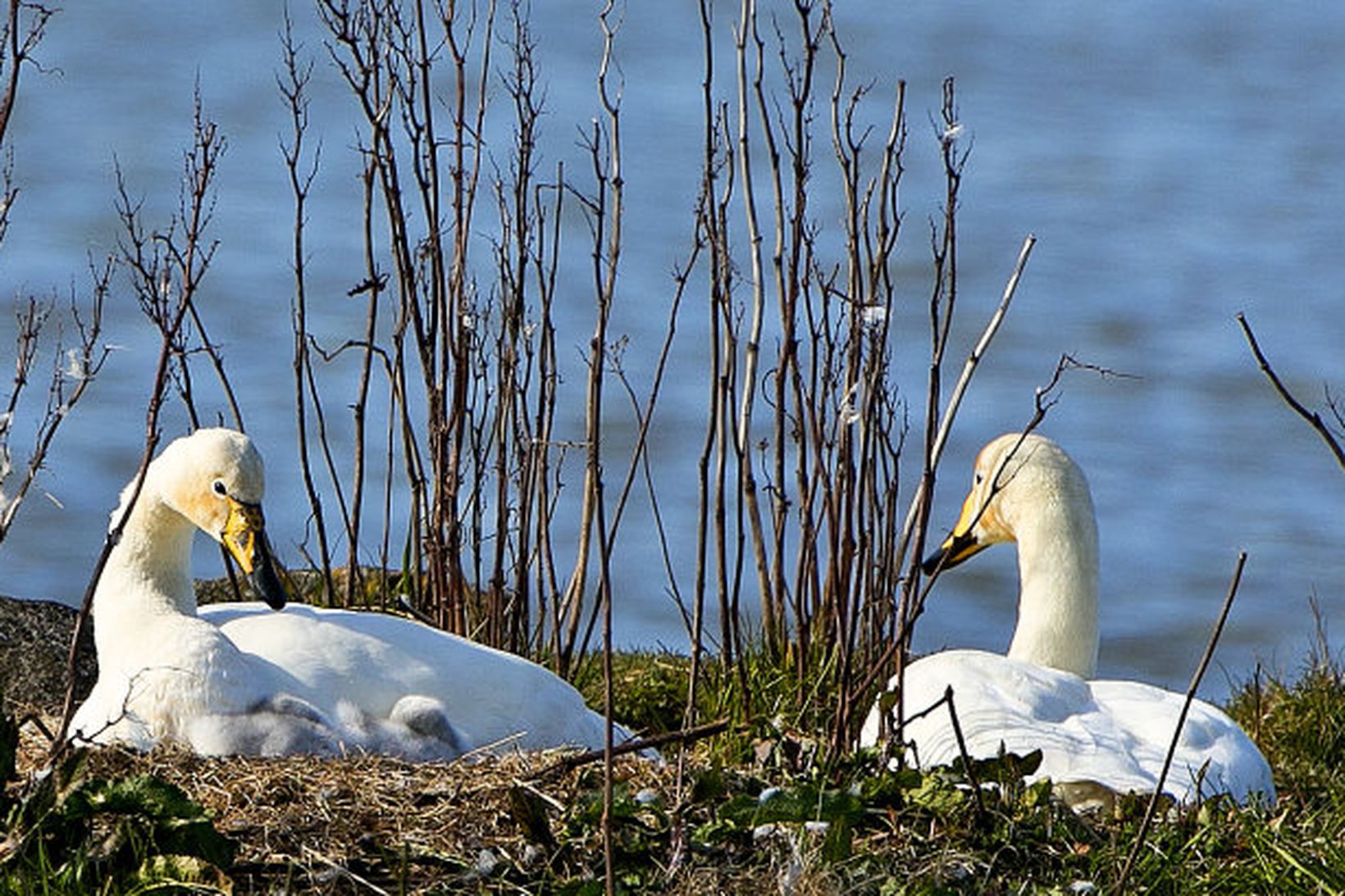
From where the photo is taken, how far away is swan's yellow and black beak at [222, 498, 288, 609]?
669cm

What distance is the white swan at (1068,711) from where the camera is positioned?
6.24 metres

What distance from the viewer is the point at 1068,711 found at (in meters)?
6.55

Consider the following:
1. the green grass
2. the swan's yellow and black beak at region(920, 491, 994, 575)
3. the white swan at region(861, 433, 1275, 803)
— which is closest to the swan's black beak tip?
the green grass

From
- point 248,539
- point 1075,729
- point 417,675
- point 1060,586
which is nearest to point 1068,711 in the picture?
point 1075,729

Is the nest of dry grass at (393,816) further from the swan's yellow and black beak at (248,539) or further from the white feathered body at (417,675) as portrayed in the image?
the swan's yellow and black beak at (248,539)

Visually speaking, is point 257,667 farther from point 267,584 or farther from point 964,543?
point 964,543

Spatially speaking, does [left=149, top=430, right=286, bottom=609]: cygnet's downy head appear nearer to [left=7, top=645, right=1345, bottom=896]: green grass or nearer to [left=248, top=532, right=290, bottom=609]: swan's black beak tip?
[left=248, top=532, right=290, bottom=609]: swan's black beak tip

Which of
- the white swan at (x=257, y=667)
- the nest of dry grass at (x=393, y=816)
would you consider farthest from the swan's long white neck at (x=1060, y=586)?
the nest of dry grass at (x=393, y=816)

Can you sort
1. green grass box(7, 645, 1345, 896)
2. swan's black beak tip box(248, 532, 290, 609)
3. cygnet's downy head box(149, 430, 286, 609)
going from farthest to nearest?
cygnet's downy head box(149, 430, 286, 609) < swan's black beak tip box(248, 532, 290, 609) < green grass box(7, 645, 1345, 896)

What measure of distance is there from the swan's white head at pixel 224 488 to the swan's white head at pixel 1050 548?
7.49ft

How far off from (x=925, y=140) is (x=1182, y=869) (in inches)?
679

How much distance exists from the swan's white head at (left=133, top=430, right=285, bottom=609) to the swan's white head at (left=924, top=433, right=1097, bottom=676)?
2.28m

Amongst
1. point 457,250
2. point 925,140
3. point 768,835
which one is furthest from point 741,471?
point 925,140

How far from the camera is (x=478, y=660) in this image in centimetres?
642
